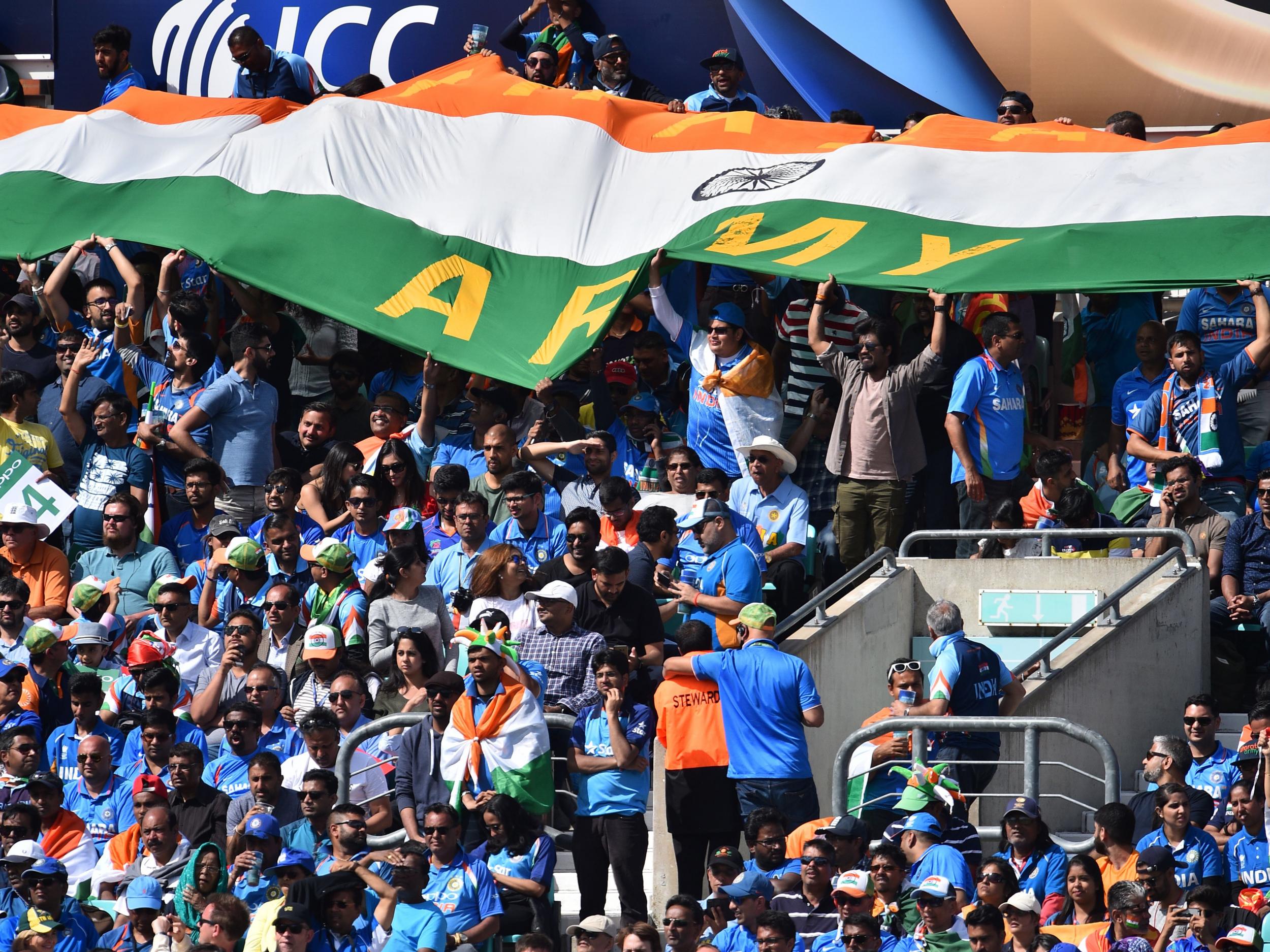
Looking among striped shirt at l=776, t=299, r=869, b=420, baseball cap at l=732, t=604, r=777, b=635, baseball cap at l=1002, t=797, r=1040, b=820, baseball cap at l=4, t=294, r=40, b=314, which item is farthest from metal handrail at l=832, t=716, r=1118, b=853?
baseball cap at l=4, t=294, r=40, b=314

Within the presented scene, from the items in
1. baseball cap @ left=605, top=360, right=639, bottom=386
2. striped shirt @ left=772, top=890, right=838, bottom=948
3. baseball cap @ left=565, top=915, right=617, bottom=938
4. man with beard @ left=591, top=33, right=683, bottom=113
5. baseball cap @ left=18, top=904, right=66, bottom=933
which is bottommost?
baseball cap @ left=18, top=904, right=66, bottom=933

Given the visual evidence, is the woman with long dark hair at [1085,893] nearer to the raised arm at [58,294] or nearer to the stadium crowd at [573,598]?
the stadium crowd at [573,598]

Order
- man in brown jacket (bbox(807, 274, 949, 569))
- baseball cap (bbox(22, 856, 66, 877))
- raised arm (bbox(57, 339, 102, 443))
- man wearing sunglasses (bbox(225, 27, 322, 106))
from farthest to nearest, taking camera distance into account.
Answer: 1. man wearing sunglasses (bbox(225, 27, 322, 106))
2. raised arm (bbox(57, 339, 102, 443))
3. man in brown jacket (bbox(807, 274, 949, 569))
4. baseball cap (bbox(22, 856, 66, 877))

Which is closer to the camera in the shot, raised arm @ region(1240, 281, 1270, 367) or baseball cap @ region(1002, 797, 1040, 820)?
baseball cap @ region(1002, 797, 1040, 820)

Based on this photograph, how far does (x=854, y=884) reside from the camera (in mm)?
10016

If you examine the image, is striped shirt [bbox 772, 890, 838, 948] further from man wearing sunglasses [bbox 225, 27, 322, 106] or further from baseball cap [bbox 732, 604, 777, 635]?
man wearing sunglasses [bbox 225, 27, 322, 106]

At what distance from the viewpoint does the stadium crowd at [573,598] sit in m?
10.8

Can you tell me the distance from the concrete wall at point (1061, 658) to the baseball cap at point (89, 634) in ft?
12.9

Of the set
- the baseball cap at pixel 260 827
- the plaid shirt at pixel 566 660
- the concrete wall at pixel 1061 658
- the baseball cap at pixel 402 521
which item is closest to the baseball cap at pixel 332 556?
the baseball cap at pixel 402 521

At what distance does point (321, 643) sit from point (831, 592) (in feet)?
10.2

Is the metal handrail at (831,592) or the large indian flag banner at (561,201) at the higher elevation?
the large indian flag banner at (561,201)

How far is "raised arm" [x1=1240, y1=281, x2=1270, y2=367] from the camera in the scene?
14.3 m

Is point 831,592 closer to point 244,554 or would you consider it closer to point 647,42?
point 244,554

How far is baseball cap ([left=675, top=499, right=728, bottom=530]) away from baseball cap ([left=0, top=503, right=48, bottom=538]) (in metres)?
4.17
